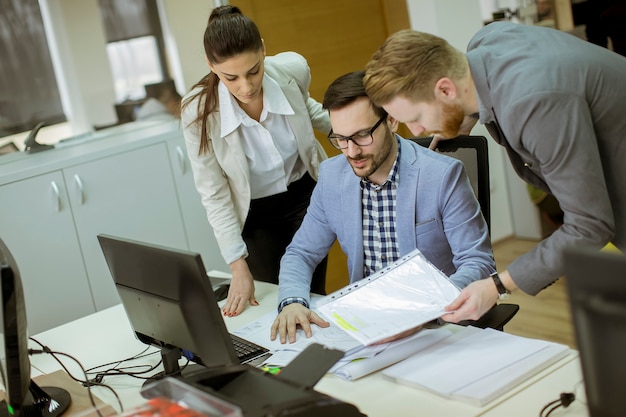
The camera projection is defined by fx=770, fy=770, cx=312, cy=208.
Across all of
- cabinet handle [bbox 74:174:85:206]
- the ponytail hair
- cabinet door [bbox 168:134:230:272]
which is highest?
the ponytail hair

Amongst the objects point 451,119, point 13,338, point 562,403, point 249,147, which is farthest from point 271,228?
point 562,403

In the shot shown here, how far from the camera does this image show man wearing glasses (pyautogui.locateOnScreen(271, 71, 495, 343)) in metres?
2.05

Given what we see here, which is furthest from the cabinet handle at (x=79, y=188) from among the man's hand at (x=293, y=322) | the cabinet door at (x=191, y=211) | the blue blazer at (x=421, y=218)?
the man's hand at (x=293, y=322)

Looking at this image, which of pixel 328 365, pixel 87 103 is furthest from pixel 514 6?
pixel 328 365

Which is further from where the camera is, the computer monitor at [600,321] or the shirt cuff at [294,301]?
the shirt cuff at [294,301]

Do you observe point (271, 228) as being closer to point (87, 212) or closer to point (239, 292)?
point (239, 292)

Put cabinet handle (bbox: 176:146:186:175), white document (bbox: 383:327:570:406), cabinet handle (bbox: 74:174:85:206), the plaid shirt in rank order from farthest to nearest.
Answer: cabinet handle (bbox: 176:146:186:175)
cabinet handle (bbox: 74:174:85:206)
the plaid shirt
white document (bbox: 383:327:570:406)

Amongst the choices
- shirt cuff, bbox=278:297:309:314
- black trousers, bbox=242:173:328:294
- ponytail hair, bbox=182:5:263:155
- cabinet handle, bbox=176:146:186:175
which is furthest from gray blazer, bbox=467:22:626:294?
cabinet handle, bbox=176:146:186:175

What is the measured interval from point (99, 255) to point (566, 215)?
255 cm

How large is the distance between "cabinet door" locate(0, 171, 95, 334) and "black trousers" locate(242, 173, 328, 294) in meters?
1.23

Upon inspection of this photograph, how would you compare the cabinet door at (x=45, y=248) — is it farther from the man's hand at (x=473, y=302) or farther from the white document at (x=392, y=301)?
the man's hand at (x=473, y=302)

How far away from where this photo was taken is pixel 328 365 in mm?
1359

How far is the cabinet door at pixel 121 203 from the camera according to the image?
358 cm

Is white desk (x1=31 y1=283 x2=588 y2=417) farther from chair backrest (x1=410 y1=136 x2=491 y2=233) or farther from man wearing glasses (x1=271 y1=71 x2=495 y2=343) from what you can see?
chair backrest (x1=410 y1=136 x2=491 y2=233)
